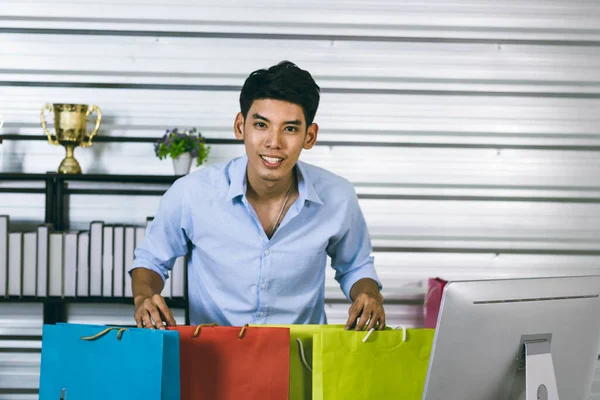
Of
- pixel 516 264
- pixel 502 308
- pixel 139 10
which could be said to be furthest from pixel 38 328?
pixel 502 308

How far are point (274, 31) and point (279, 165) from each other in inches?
67.6

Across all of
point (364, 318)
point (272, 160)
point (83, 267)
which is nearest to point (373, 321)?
point (364, 318)

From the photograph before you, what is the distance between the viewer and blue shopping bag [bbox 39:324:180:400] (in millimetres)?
1684

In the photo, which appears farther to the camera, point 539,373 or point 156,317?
point 156,317

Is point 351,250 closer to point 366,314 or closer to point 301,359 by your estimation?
point 366,314

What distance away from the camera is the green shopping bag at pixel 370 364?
6.05 ft

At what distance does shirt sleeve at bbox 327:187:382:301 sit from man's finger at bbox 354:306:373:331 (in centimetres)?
54

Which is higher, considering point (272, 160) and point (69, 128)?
point (69, 128)

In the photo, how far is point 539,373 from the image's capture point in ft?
5.52

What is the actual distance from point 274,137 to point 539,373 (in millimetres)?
1157

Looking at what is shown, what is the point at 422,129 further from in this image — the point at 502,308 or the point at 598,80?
the point at 502,308

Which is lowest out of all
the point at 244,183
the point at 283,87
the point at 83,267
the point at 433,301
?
the point at 433,301

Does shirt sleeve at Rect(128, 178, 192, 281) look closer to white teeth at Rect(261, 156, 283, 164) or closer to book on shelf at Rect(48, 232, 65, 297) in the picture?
white teeth at Rect(261, 156, 283, 164)

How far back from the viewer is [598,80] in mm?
4059
